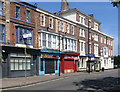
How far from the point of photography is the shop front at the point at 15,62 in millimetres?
20219

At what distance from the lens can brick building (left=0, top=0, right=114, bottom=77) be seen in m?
21.0

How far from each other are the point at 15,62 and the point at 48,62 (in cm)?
712

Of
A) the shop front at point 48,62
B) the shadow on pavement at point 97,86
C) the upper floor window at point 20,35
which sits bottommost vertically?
the shadow on pavement at point 97,86

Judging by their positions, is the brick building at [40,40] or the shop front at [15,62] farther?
the brick building at [40,40]

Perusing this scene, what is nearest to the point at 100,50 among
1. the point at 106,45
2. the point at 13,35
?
the point at 106,45

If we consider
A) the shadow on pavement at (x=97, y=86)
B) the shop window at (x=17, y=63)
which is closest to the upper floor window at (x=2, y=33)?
the shop window at (x=17, y=63)

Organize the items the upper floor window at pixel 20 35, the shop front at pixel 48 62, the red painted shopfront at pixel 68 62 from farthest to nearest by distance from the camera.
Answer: the red painted shopfront at pixel 68 62 < the shop front at pixel 48 62 < the upper floor window at pixel 20 35

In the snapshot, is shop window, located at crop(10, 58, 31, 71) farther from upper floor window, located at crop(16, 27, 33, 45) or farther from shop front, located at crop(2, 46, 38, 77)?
upper floor window, located at crop(16, 27, 33, 45)

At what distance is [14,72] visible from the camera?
21344mm

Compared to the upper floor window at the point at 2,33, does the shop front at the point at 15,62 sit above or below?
below

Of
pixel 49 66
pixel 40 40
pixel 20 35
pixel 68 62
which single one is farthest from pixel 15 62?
pixel 68 62

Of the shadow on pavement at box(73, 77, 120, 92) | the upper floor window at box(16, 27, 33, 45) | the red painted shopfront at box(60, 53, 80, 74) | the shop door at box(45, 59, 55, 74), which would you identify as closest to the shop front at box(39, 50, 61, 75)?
the shop door at box(45, 59, 55, 74)

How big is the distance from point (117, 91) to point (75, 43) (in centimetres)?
2516

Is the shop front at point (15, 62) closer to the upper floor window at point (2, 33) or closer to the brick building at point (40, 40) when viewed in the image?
the brick building at point (40, 40)
